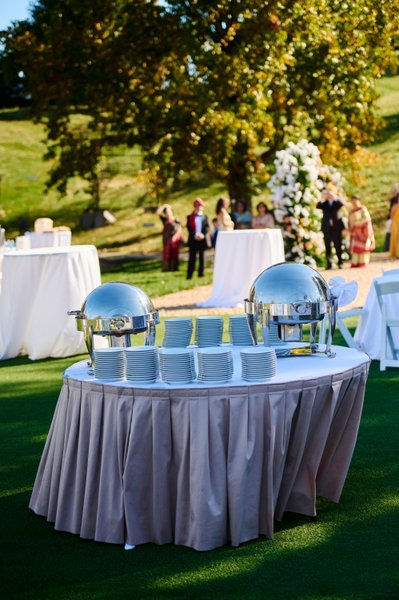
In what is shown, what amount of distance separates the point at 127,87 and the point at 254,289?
74.2 ft

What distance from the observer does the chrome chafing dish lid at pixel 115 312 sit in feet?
18.5

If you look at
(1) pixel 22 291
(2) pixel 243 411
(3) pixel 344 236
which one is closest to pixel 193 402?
(2) pixel 243 411

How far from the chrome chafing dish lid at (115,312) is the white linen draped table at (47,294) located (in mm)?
5826

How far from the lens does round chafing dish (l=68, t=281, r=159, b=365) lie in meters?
5.63

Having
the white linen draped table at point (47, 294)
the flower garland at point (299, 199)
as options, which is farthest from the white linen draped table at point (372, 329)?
the flower garland at point (299, 199)

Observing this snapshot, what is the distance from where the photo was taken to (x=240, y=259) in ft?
52.4

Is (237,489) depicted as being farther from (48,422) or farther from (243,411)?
(48,422)

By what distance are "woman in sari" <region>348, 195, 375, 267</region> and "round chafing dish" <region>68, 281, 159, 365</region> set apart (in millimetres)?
16373

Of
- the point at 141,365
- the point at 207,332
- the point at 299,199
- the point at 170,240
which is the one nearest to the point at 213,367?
the point at 141,365

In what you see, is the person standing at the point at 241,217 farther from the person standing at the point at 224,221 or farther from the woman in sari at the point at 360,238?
the woman in sari at the point at 360,238

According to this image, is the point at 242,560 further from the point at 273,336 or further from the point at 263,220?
the point at 263,220

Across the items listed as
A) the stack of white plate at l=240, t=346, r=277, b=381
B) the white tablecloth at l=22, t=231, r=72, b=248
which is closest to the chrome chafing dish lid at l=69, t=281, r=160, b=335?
the stack of white plate at l=240, t=346, r=277, b=381

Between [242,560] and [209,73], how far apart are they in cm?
2224

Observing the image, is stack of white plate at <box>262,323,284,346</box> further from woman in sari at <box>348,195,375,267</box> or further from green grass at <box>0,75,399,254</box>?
green grass at <box>0,75,399,254</box>
